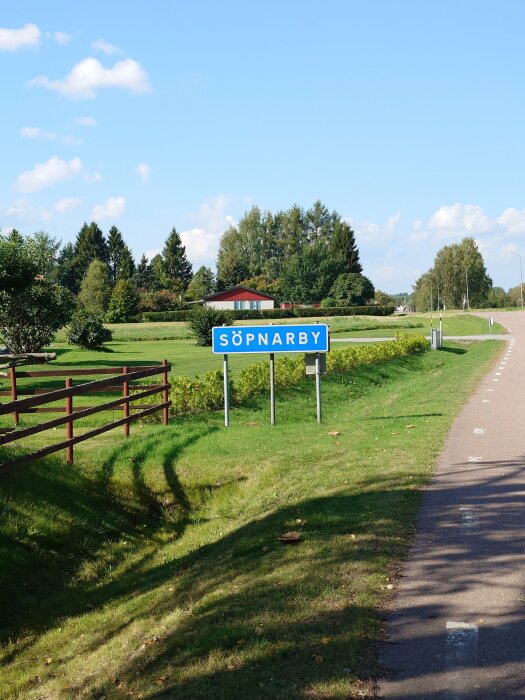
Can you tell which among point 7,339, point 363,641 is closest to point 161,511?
point 363,641

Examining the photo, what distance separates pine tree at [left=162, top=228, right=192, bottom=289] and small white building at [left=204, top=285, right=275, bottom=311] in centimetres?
2419

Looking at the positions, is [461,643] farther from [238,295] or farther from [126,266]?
[126,266]

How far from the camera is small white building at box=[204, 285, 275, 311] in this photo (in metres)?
119

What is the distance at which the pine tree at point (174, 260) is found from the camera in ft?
468

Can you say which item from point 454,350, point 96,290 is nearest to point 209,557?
point 454,350

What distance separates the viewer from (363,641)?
4.64 meters

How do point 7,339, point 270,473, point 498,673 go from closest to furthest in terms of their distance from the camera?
point 498,673 < point 270,473 < point 7,339

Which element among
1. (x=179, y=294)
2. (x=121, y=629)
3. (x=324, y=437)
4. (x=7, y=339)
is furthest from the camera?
(x=179, y=294)

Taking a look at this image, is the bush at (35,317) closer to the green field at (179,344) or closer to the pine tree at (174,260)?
the green field at (179,344)

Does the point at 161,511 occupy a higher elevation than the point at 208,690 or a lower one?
lower

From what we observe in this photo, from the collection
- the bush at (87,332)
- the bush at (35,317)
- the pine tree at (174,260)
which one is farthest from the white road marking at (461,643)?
the pine tree at (174,260)

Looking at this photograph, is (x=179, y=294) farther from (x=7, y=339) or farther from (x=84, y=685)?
(x=84, y=685)

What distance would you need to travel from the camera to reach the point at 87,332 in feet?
158

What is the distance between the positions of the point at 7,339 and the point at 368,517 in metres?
35.5
